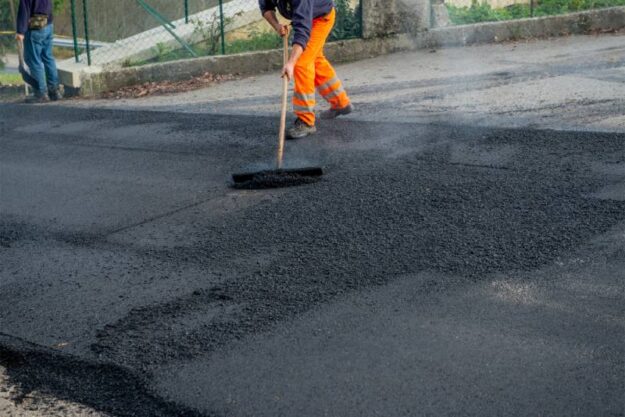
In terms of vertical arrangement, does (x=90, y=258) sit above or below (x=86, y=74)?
below

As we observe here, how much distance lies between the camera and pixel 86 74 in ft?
44.7

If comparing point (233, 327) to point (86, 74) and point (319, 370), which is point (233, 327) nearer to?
point (319, 370)

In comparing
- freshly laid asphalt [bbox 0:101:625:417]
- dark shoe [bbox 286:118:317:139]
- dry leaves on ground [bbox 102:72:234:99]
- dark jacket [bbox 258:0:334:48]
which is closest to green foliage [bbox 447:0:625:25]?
dry leaves on ground [bbox 102:72:234:99]

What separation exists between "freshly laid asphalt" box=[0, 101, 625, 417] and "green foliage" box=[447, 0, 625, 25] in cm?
747

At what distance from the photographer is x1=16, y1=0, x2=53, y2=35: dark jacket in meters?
13.2

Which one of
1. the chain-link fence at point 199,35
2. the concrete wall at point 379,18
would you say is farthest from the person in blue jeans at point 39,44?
the concrete wall at point 379,18

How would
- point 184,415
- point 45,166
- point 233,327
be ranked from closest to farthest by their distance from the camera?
point 184,415 < point 233,327 < point 45,166

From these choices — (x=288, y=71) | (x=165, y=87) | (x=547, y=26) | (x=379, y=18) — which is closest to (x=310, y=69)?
(x=288, y=71)

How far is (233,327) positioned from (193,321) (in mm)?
232

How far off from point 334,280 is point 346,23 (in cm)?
992

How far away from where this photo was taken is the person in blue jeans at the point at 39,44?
13.3m

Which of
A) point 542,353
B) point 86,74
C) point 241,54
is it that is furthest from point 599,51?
point 542,353

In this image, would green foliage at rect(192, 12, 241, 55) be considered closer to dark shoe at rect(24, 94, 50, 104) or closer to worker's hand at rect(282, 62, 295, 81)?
dark shoe at rect(24, 94, 50, 104)

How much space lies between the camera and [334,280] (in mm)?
4902
